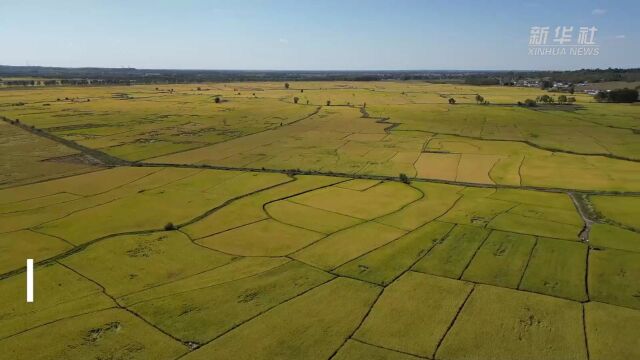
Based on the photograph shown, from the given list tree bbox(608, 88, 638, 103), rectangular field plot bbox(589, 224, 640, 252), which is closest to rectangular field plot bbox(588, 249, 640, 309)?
rectangular field plot bbox(589, 224, 640, 252)

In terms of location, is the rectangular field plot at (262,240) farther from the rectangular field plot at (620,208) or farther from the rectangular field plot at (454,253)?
the rectangular field plot at (620,208)

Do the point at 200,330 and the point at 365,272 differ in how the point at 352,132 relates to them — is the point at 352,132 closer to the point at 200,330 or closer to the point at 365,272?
the point at 365,272

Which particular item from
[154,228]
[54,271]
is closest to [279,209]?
[154,228]

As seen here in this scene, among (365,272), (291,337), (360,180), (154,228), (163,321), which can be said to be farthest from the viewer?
(360,180)

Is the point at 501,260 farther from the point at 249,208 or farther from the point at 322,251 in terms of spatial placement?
the point at 249,208

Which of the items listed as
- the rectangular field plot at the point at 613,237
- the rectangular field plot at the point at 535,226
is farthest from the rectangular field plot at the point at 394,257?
the rectangular field plot at the point at 613,237

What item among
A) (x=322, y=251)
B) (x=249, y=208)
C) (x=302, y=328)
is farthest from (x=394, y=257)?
(x=249, y=208)
